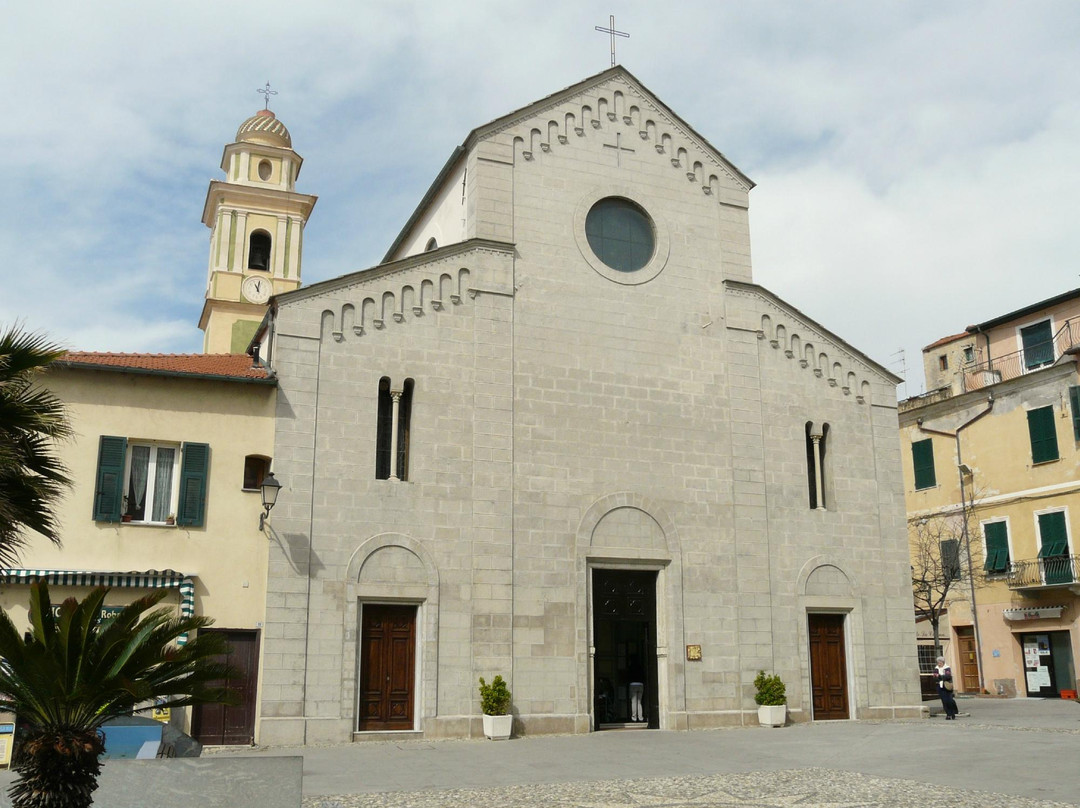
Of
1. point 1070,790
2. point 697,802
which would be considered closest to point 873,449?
point 1070,790

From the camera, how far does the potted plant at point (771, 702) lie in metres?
21.9

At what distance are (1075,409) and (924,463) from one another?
716cm

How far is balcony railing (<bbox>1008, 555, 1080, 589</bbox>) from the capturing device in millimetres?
31828

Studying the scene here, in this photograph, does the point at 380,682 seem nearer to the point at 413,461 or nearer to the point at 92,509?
the point at 413,461

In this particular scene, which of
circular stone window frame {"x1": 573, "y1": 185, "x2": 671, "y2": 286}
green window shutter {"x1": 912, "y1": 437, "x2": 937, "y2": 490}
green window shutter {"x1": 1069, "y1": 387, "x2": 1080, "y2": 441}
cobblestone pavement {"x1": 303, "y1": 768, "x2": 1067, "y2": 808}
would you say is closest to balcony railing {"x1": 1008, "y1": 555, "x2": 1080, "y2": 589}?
green window shutter {"x1": 1069, "y1": 387, "x2": 1080, "y2": 441}

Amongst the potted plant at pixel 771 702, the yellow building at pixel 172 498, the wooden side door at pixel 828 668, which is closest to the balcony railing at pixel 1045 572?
the wooden side door at pixel 828 668

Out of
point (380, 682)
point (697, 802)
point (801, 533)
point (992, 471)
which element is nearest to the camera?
point (697, 802)

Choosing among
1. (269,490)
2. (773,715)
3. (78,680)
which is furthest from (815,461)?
(78,680)

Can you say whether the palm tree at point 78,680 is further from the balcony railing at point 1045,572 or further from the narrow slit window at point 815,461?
the balcony railing at point 1045,572

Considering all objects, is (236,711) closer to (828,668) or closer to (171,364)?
(171,364)

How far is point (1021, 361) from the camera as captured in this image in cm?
3700

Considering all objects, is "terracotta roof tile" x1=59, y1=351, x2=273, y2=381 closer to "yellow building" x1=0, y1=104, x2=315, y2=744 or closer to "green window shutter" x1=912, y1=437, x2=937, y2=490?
"yellow building" x1=0, y1=104, x2=315, y2=744

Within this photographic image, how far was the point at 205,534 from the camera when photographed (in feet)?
62.2

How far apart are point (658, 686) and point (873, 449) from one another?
809 centimetres
